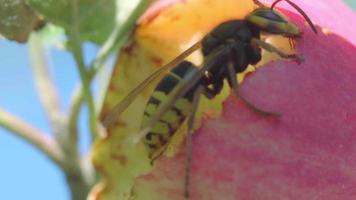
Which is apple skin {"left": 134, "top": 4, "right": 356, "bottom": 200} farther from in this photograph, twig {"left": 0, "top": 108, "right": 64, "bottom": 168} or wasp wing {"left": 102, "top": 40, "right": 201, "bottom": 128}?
twig {"left": 0, "top": 108, "right": 64, "bottom": 168}

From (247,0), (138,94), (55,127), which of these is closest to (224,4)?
(247,0)

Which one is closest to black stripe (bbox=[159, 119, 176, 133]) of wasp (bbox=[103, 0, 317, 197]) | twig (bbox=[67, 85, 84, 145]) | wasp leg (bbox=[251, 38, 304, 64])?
wasp (bbox=[103, 0, 317, 197])

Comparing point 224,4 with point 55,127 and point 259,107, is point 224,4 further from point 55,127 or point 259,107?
point 55,127

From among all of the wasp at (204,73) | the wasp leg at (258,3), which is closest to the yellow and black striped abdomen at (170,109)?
the wasp at (204,73)

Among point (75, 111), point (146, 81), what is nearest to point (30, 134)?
point (75, 111)

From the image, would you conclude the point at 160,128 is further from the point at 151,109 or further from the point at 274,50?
the point at 274,50
